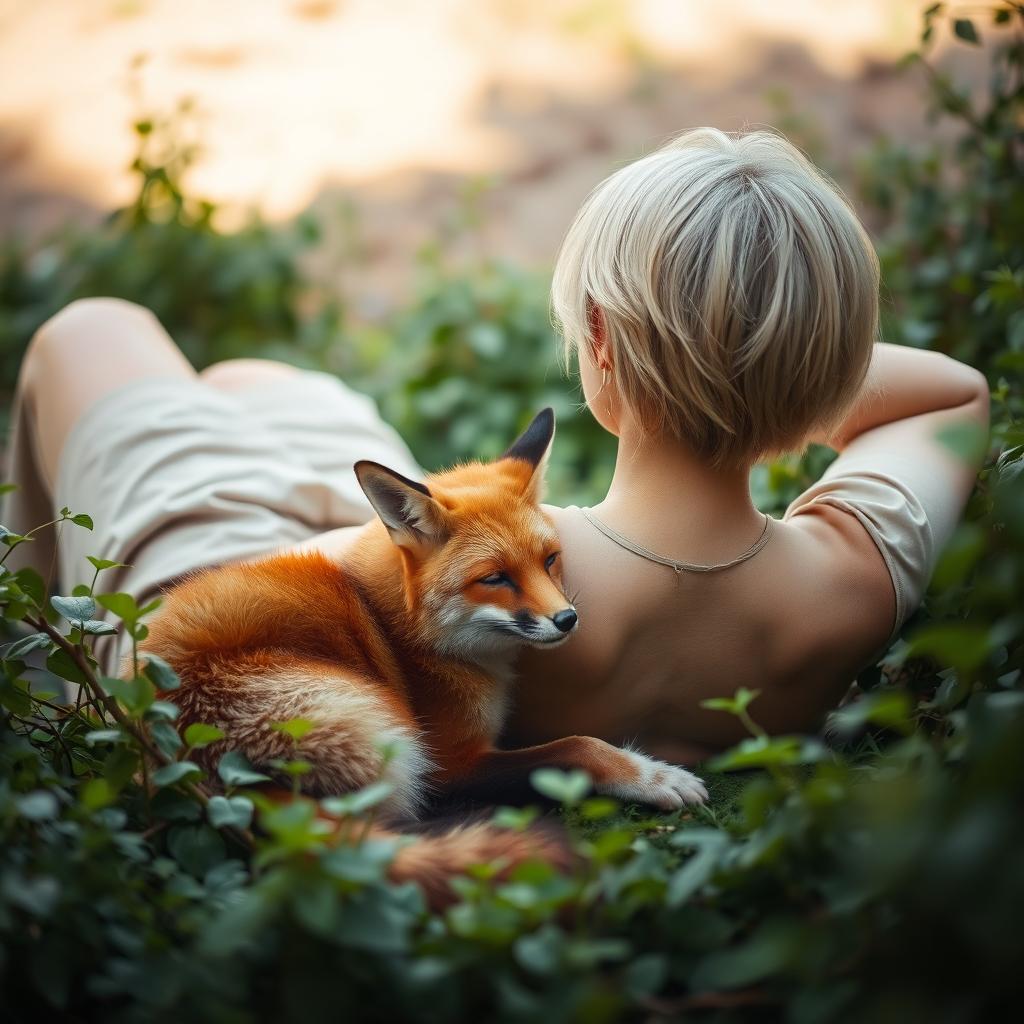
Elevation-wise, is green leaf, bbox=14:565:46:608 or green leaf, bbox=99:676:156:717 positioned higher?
green leaf, bbox=14:565:46:608

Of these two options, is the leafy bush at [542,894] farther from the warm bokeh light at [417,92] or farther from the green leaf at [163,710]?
the warm bokeh light at [417,92]

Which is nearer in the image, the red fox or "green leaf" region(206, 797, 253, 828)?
"green leaf" region(206, 797, 253, 828)

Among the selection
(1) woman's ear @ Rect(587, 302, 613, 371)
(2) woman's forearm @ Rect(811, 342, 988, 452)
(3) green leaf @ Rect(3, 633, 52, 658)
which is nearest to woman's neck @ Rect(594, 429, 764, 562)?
(1) woman's ear @ Rect(587, 302, 613, 371)

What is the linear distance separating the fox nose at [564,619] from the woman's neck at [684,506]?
22 cm

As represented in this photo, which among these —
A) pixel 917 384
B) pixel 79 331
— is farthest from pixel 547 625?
pixel 79 331

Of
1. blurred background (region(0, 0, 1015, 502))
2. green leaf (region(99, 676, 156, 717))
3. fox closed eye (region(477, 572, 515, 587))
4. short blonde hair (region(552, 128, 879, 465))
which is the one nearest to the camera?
green leaf (region(99, 676, 156, 717))

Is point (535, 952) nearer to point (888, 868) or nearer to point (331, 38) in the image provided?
point (888, 868)

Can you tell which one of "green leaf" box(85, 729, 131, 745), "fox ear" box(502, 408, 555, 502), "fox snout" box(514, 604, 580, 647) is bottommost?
"fox snout" box(514, 604, 580, 647)

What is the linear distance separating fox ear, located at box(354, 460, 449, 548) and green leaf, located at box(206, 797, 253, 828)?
587mm

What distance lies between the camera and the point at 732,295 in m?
1.65

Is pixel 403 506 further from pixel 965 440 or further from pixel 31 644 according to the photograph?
pixel 965 440

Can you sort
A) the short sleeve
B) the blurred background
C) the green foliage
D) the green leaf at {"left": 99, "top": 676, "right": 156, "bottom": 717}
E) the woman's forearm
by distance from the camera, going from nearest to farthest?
1. the green leaf at {"left": 99, "top": 676, "right": 156, "bottom": 717}
2. the short sleeve
3. the woman's forearm
4. the blurred background
5. the green foliage

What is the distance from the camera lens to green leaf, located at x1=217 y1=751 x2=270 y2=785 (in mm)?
1340

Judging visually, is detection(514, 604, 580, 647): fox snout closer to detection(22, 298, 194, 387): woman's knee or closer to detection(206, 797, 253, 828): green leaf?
detection(206, 797, 253, 828): green leaf
